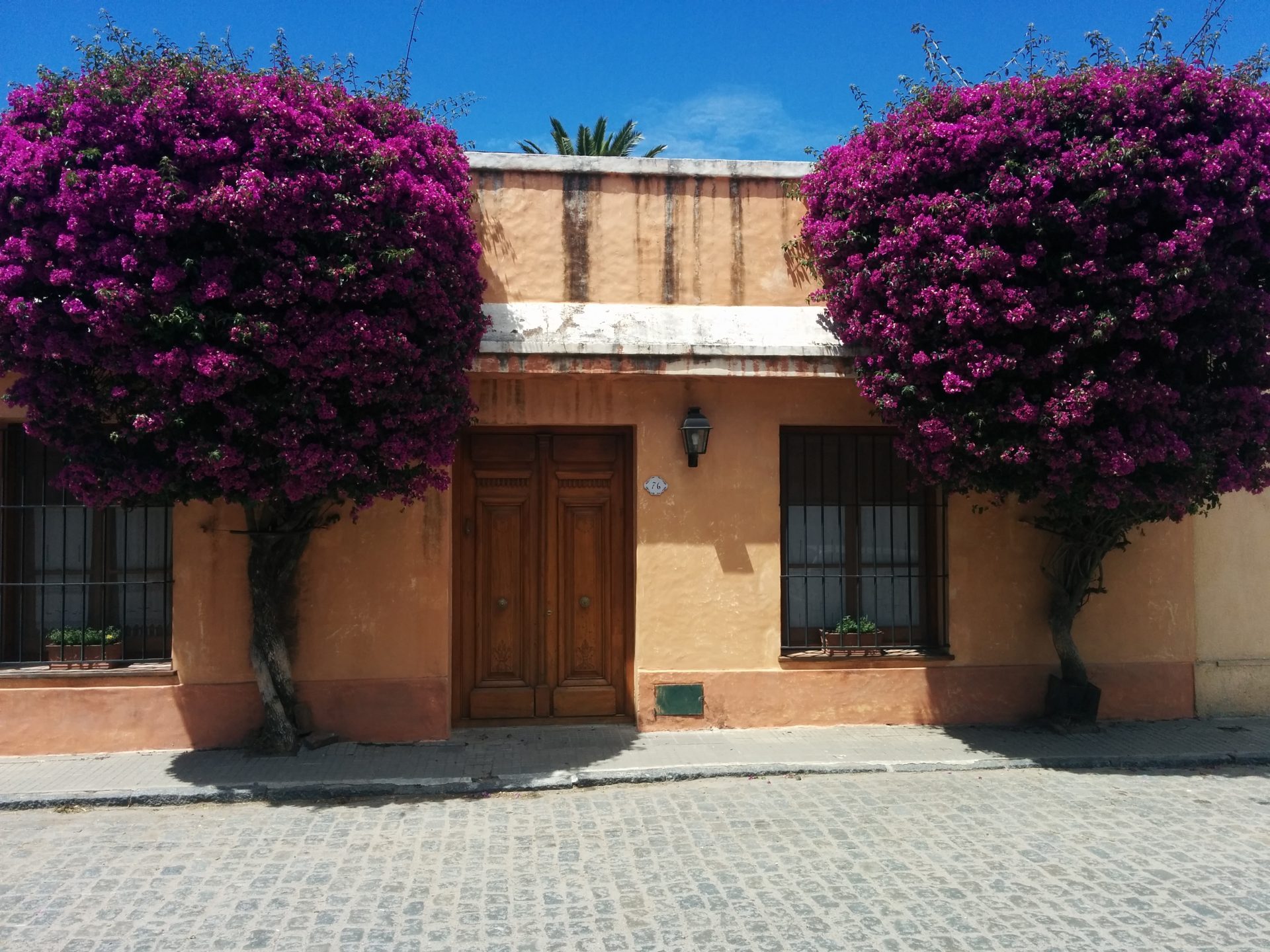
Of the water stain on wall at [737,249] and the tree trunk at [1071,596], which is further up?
the water stain on wall at [737,249]

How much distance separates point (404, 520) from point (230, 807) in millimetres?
2357

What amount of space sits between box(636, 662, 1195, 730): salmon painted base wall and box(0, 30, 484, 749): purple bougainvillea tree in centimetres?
313

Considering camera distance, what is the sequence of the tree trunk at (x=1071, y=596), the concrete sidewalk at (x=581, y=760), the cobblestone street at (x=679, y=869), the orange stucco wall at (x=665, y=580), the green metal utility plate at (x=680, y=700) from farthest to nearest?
the green metal utility plate at (x=680, y=700) < the tree trunk at (x=1071, y=596) < the orange stucco wall at (x=665, y=580) < the concrete sidewalk at (x=581, y=760) < the cobblestone street at (x=679, y=869)

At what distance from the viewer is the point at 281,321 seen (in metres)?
5.86

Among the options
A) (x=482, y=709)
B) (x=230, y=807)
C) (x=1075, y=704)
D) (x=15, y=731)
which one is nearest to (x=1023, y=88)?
(x=1075, y=704)

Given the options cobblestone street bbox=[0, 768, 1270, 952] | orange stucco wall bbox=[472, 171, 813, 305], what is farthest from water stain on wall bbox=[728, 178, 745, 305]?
cobblestone street bbox=[0, 768, 1270, 952]

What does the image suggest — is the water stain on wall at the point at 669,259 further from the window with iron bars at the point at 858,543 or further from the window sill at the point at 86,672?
the window sill at the point at 86,672

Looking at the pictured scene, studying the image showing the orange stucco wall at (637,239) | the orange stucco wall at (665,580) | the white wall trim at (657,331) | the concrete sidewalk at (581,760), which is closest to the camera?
the concrete sidewalk at (581,760)

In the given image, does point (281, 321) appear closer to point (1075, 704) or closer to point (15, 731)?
point (15, 731)

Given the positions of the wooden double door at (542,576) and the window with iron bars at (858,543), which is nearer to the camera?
the wooden double door at (542,576)

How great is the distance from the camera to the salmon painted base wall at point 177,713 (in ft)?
23.4

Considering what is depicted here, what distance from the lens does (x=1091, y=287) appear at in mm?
6414

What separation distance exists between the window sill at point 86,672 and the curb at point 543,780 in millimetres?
1113

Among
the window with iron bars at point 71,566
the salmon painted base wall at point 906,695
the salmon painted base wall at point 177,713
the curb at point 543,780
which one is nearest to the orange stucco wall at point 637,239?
the salmon painted base wall at point 906,695
